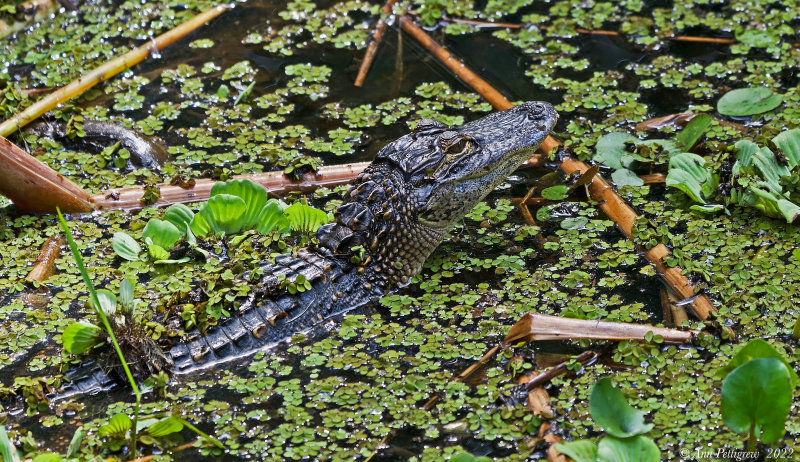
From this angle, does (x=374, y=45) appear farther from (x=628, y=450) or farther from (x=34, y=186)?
(x=628, y=450)

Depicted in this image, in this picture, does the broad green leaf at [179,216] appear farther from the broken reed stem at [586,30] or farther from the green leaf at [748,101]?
the green leaf at [748,101]

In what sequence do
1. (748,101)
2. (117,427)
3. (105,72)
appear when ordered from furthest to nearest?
1. (105,72)
2. (748,101)
3. (117,427)

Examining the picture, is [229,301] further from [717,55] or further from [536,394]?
[717,55]

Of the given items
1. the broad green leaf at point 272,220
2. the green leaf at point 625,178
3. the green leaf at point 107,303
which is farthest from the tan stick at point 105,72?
the green leaf at point 625,178

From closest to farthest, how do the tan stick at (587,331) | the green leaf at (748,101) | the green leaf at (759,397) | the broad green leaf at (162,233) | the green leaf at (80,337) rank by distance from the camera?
the green leaf at (759,397)
the green leaf at (80,337)
the tan stick at (587,331)
the broad green leaf at (162,233)
the green leaf at (748,101)

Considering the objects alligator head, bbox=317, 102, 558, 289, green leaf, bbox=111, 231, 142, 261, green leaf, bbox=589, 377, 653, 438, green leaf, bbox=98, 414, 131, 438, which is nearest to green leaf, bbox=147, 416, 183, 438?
green leaf, bbox=98, 414, 131, 438

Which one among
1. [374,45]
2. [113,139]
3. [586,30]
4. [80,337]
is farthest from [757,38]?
[80,337]

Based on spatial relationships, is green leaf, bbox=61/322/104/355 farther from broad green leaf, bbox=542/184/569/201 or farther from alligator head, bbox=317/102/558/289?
broad green leaf, bbox=542/184/569/201
